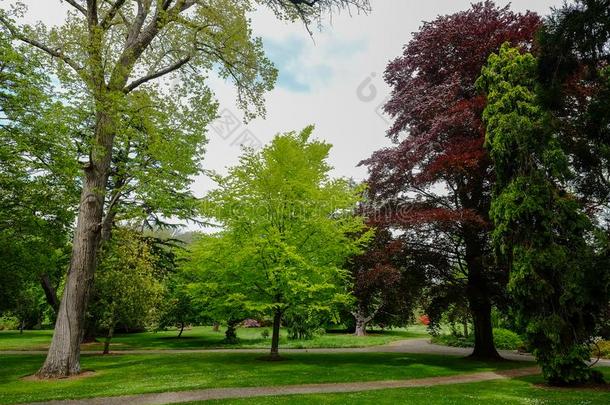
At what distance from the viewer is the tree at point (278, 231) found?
16.4 meters

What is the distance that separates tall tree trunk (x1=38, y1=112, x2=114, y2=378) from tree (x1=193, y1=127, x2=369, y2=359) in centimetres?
425

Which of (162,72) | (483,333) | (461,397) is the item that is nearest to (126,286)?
(162,72)

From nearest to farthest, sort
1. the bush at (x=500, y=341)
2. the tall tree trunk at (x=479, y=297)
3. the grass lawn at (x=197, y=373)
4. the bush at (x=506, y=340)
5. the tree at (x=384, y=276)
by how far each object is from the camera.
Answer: the grass lawn at (x=197, y=373) < the tree at (x=384, y=276) < the tall tree trunk at (x=479, y=297) < the bush at (x=506, y=340) < the bush at (x=500, y=341)

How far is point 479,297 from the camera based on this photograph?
701 inches

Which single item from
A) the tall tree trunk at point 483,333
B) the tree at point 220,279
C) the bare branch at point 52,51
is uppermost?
the bare branch at point 52,51

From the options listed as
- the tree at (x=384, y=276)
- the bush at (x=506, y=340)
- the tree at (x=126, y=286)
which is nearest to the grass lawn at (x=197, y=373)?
the tree at (x=384, y=276)

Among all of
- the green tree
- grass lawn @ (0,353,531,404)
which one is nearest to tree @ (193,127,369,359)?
the green tree

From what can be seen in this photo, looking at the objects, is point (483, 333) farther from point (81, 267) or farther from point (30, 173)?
point (30, 173)

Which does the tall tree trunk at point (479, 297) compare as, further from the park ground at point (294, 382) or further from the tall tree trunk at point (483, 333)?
the park ground at point (294, 382)

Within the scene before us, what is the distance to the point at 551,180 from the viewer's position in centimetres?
1434

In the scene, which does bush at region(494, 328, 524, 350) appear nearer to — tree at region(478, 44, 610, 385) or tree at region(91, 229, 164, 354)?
tree at region(478, 44, 610, 385)

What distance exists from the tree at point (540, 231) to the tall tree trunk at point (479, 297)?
341cm

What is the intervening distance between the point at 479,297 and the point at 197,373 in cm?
1212

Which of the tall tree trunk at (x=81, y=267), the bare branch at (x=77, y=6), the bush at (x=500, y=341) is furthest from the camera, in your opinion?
the bush at (x=500, y=341)
